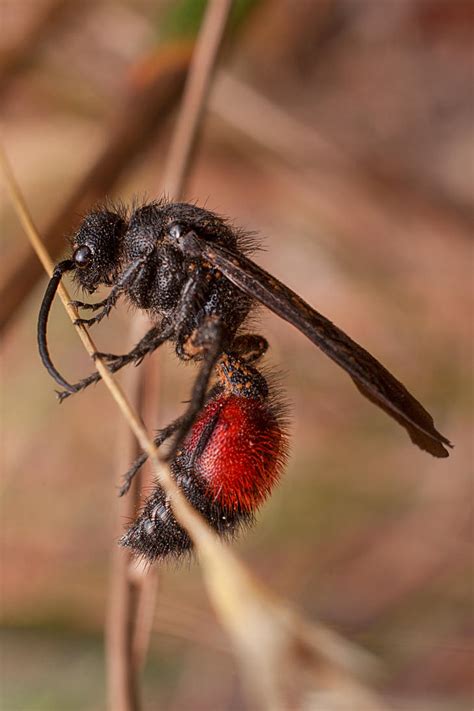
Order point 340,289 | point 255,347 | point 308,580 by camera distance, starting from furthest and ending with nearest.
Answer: point 340,289
point 308,580
point 255,347

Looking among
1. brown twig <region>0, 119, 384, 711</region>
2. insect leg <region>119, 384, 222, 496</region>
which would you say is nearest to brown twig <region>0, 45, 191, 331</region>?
insect leg <region>119, 384, 222, 496</region>

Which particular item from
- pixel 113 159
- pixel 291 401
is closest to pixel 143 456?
pixel 113 159

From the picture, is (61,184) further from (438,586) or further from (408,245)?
(438,586)

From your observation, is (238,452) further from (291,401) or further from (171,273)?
(291,401)

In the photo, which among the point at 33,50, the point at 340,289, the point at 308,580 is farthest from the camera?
the point at 340,289

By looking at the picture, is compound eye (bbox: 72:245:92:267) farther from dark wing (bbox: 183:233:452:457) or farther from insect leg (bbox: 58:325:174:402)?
dark wing (bbox: 183:233:452:457)

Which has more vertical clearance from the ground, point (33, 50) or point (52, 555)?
point (33, 50)

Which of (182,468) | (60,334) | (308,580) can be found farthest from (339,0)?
(182,468)
